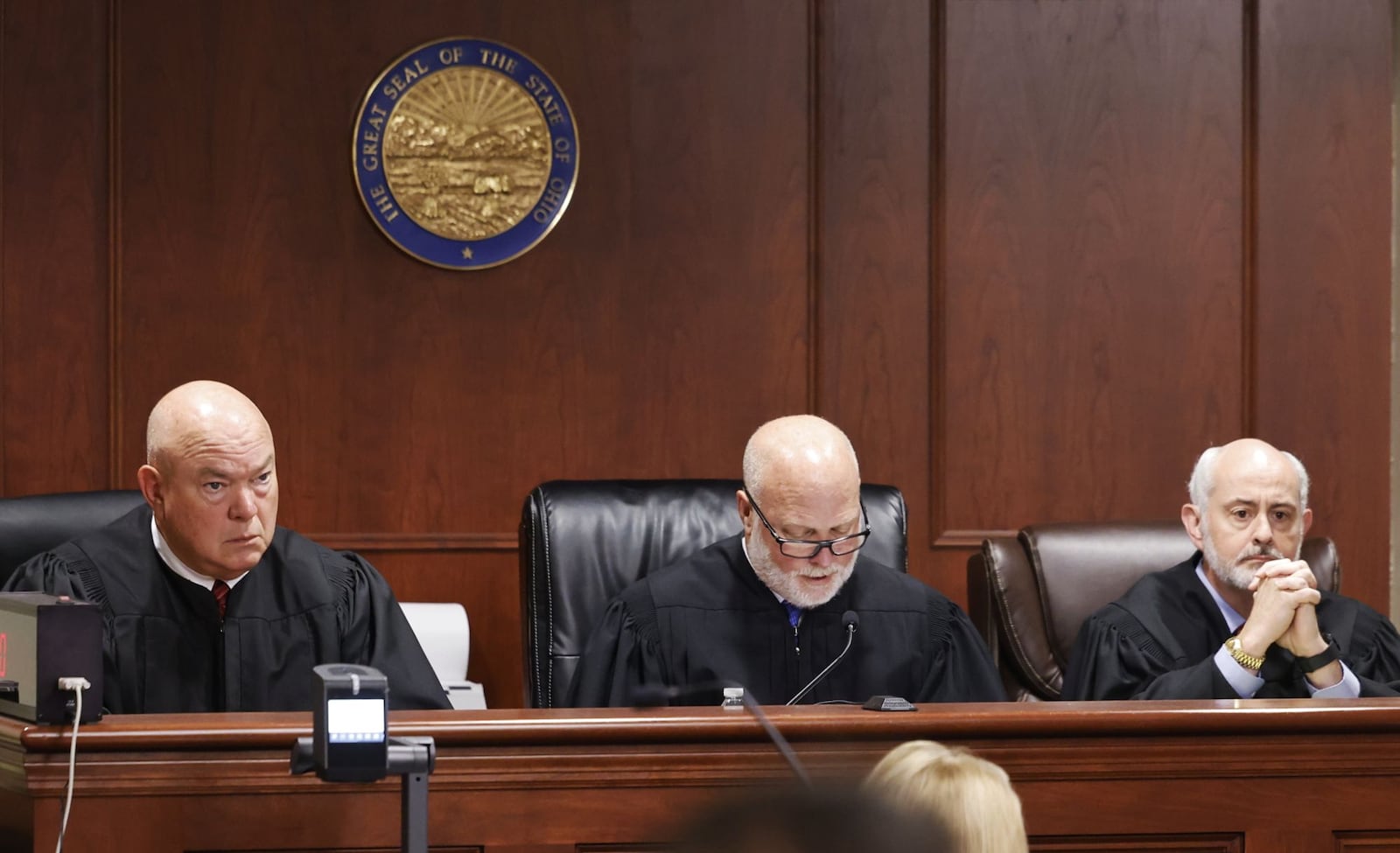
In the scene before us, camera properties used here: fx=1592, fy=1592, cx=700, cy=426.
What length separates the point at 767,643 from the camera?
3.37 meters

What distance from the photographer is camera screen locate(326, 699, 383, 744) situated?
1.87 metres

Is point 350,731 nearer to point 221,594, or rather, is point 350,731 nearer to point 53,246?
point 221,594

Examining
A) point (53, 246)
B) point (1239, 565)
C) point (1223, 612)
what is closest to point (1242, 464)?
point (1239, 565)

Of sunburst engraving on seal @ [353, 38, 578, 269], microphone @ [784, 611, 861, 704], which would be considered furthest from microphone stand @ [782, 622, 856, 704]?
sunburst engraving on seal @ [353, 38, 578, 269]

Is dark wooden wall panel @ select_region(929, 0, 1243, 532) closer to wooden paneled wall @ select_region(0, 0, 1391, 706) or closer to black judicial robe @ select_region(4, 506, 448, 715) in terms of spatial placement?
wooden paneled wall @ select_region(0, 0, 1391, 706)

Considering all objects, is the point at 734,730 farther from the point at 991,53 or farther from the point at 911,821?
the point at 991,53

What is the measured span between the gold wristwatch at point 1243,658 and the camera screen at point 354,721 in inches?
78.2

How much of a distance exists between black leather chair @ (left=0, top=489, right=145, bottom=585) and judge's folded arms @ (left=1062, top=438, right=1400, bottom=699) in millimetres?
2146

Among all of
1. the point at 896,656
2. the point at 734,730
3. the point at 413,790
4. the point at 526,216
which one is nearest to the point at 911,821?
the point at 413,790

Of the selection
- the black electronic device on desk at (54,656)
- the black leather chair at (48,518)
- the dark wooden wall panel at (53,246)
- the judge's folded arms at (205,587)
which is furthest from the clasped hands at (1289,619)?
the dark wooden wall panel at (53,246)

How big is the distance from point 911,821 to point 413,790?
1.17m

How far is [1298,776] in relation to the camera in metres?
2.45

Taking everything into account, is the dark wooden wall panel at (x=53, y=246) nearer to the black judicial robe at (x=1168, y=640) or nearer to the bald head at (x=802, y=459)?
the bald head at (x=802, y=459)

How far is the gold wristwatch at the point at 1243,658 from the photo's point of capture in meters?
3.22
